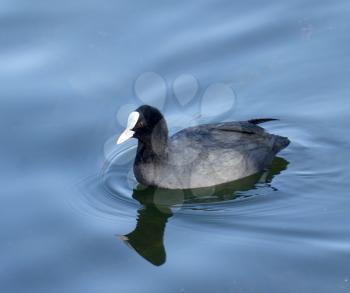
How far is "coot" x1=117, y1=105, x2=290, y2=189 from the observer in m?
7.86

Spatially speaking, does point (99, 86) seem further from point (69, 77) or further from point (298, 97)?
point (298, 97)

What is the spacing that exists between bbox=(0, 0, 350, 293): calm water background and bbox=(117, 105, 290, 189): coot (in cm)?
26

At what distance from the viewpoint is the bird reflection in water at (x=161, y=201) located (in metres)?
7.06

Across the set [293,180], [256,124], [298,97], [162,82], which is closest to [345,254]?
[293,180]

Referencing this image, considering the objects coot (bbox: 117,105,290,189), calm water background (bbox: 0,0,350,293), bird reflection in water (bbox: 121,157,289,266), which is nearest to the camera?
calm water background (bbox: 0,0,350,293)

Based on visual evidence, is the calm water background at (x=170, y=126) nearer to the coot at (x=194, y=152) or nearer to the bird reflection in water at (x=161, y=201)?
the bird reflection in water at (x=161, y=201)

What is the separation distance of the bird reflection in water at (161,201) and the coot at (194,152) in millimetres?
68

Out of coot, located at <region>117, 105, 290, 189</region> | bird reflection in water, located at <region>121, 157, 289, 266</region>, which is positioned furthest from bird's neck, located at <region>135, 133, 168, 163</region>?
bird reflection in water, located at <region>121, 157, 289, 266</region>

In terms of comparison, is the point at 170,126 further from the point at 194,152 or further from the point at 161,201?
the point at 161,201

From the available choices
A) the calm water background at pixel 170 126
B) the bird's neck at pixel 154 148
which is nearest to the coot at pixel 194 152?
the bird's neck at pixel 154 148

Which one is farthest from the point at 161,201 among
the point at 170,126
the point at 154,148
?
the point at 170,126

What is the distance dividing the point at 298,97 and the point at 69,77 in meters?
2.50

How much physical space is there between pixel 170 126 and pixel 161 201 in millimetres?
1187

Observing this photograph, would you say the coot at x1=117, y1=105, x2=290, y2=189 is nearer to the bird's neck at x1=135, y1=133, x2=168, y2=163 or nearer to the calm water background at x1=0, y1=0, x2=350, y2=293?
the bird's neck at x1=135, y1=133, x2=168, y2=163
